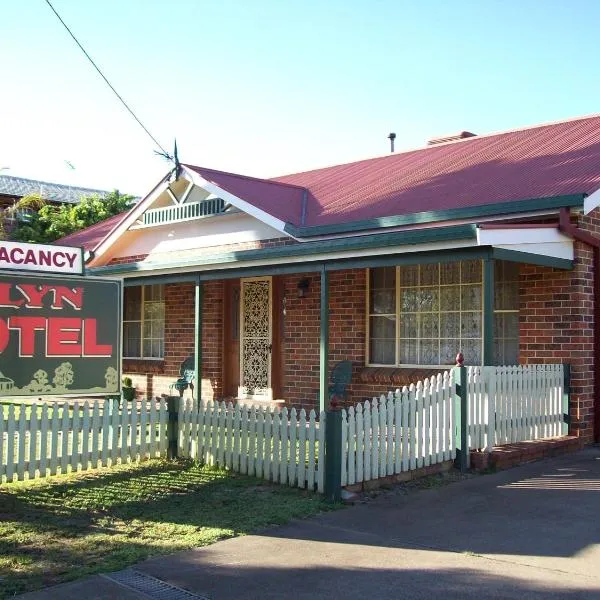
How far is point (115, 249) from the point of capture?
15.7m

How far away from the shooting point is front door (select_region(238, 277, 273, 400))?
14.1 m

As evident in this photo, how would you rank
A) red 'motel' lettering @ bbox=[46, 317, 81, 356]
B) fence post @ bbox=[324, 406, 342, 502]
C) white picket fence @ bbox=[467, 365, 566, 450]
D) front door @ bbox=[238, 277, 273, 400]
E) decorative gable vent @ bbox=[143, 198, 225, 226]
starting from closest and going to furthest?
fence post @ bbox=[324, 406, 342, 502] → red 'motel' lettering @ bbox=[46, 317, 81, 356] → white picket fence @ bbox=[467, 365, 566, 450] → decorative gable vent @ bbox=[143, 198, 225, 226] → front door @ bbox=[238, 277, 273, 400]

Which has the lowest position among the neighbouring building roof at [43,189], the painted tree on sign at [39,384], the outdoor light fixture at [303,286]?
the painted tree on sign at [39,384]

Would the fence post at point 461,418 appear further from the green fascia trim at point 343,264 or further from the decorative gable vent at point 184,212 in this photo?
the decorative gable vent at point 184,212

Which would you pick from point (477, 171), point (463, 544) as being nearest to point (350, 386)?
point (477, 171)

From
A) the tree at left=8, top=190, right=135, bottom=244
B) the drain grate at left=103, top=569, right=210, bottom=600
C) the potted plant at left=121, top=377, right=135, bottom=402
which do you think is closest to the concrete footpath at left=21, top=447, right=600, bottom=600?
the drain grate at left=103, top=569, right=210, bottom=600

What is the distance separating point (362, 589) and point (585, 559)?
1631 mm

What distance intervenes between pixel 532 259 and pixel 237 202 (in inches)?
207

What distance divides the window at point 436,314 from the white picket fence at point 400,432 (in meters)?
2.66

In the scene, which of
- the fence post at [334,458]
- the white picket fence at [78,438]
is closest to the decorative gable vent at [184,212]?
the white picket fence at [78,438]

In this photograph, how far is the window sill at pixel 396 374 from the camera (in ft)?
38.2

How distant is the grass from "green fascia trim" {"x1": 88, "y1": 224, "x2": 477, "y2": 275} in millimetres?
3321

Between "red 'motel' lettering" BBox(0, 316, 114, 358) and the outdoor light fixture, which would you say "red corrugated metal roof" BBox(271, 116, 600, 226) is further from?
"red 'motel' lettering" BBox(0, 316, 114, 358)

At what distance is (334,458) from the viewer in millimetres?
7441
